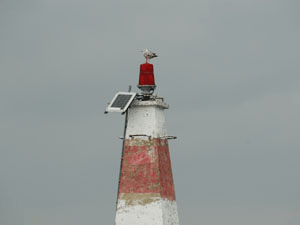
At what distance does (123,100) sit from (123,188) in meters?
4.43

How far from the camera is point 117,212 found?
2072 inches

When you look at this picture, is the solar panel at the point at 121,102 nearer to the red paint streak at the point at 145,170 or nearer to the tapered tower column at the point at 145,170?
the tapered tower column at the point at 145,170

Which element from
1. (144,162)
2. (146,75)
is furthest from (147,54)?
(144,162)

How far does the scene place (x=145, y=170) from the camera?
52.6 metres

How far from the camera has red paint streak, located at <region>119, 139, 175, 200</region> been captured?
52.3 meters

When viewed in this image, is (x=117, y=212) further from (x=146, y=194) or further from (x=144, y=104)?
(x=144, y=104)

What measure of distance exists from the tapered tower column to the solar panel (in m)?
0.48

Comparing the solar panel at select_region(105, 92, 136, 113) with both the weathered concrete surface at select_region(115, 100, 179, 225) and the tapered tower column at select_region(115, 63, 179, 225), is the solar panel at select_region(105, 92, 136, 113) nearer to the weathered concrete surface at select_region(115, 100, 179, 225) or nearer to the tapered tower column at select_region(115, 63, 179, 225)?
the tapered tower column at select_region(115, 63, 179, 225)

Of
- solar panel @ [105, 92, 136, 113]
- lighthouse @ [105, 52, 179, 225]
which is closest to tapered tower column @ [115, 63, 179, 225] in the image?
lighthouse @ [105, 52, 179, 225]

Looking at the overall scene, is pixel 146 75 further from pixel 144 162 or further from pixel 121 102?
pixel 144 162

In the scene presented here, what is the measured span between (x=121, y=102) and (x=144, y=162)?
324cm

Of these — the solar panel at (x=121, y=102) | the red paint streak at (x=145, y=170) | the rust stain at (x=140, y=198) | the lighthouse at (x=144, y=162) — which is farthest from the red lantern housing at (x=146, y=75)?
the rust stain at (x=140, y=198)

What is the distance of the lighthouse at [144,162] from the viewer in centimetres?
5212

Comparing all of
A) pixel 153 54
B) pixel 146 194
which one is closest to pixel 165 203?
pixel 146 194
